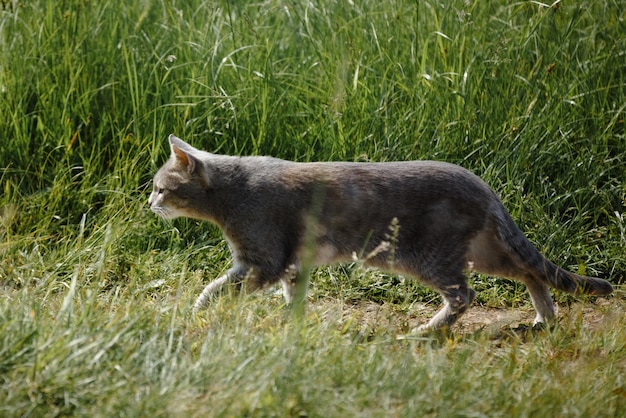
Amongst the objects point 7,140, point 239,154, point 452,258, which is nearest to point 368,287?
point 452,258

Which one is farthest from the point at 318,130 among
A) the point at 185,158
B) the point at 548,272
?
the point at 548,272

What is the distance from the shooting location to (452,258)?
5.41m

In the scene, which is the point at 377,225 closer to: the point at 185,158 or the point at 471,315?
the point at 471,315

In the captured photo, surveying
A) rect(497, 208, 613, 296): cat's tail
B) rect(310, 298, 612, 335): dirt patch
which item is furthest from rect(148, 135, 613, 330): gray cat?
rect(310, 298, 612, 335): dirt patch

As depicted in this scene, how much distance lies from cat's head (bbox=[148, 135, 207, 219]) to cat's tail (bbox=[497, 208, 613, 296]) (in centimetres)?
172

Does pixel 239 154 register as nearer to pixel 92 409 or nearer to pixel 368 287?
pixel 368 287

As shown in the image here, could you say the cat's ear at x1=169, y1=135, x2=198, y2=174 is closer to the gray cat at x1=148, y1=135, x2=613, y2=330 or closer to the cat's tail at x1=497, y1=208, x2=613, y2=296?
the gray cat at x1=148, y1=135, x2=613, y2=330

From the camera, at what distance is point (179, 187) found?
570cm

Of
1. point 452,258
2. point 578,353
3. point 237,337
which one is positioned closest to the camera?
point 237,337

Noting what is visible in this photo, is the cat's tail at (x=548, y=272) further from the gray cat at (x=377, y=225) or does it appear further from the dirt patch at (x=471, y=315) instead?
the dirt patch at (x=471, y=315)

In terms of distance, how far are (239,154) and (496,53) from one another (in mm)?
1842

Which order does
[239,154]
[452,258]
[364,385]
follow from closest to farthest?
[364,385] → [452,258] → [239,154]

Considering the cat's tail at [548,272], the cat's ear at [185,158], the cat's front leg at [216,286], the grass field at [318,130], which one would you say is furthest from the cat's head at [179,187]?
the cat's tail at [548,272]

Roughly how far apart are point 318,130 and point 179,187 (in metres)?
A: 1.24
